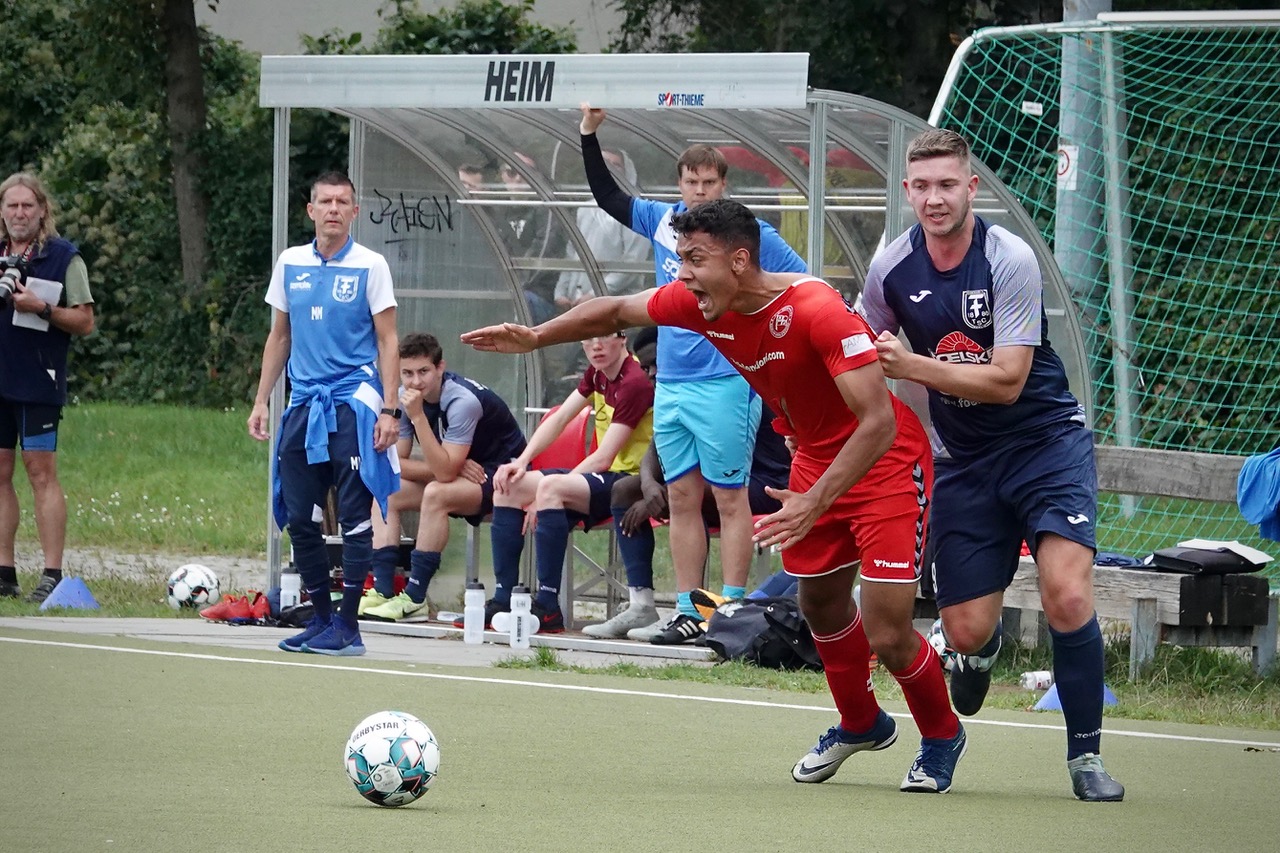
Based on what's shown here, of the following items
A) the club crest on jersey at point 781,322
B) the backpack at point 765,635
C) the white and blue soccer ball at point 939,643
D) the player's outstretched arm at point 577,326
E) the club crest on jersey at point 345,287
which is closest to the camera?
the club crest on jersey at point 781,322

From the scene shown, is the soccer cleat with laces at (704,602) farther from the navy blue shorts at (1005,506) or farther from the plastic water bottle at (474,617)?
the navy blue shorts at (1005,506)

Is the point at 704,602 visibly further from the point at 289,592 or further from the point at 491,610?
the point at 289,592

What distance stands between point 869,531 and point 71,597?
6.16 metres

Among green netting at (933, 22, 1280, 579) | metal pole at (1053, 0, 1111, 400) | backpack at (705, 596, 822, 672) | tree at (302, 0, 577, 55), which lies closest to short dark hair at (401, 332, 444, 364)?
backpack at (705, 596, 822, 672)

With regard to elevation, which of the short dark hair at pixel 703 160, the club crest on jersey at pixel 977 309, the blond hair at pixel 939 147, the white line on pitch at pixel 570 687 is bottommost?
the white line on pitch at pixel 570 687

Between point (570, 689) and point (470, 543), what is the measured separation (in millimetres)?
2937

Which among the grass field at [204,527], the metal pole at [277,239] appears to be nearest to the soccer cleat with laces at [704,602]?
the grass field at [204,527]

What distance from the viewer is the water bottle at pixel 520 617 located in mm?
10078

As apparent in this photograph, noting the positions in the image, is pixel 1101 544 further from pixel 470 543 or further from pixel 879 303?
pixel 879 303

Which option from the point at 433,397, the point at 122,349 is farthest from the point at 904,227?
the point at 122,349

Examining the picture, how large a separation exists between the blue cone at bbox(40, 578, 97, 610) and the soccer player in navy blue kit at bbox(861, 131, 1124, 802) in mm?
6030

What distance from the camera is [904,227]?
10.1 m

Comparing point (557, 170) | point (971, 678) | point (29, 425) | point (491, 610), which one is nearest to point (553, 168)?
point (557, 170)

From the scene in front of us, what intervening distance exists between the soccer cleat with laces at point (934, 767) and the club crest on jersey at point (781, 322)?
1.38 meters
